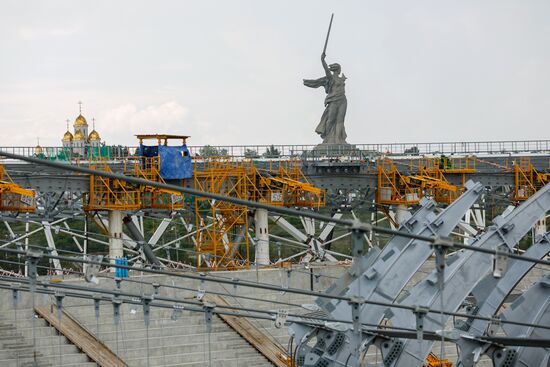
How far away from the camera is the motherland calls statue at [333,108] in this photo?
41000mm

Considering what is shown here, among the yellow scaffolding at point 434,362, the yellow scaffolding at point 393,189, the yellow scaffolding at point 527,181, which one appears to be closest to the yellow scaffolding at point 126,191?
the yellow scaffolding at point 393,189

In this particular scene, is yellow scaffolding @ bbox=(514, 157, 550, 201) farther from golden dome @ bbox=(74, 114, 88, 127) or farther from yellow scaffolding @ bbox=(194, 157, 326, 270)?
golden dome @ bbox=(74, 114, 88, 127)

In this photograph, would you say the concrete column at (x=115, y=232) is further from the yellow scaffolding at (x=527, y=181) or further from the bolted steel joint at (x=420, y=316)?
the bolted steel joint at (x=420, y=316)

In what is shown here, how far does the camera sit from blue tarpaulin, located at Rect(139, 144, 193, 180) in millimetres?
30703

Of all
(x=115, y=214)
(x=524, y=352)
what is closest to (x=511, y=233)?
(x=524, y=352)

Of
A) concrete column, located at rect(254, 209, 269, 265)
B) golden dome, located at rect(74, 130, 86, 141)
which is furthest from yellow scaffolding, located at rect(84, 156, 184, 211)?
golden dome, located at rect(74, 130, 86, 141)

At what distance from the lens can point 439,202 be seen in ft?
115

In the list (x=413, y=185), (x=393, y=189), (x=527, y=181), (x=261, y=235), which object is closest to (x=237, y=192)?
(x=261, y=235)

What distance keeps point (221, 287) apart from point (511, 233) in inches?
462

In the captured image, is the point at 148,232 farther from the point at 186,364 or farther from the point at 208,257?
the point at 186,364

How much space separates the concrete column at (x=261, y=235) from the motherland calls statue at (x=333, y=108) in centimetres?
871

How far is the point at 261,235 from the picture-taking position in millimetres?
32469

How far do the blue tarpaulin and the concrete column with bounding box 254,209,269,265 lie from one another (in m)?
2.61

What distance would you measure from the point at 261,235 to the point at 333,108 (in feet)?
32.5
